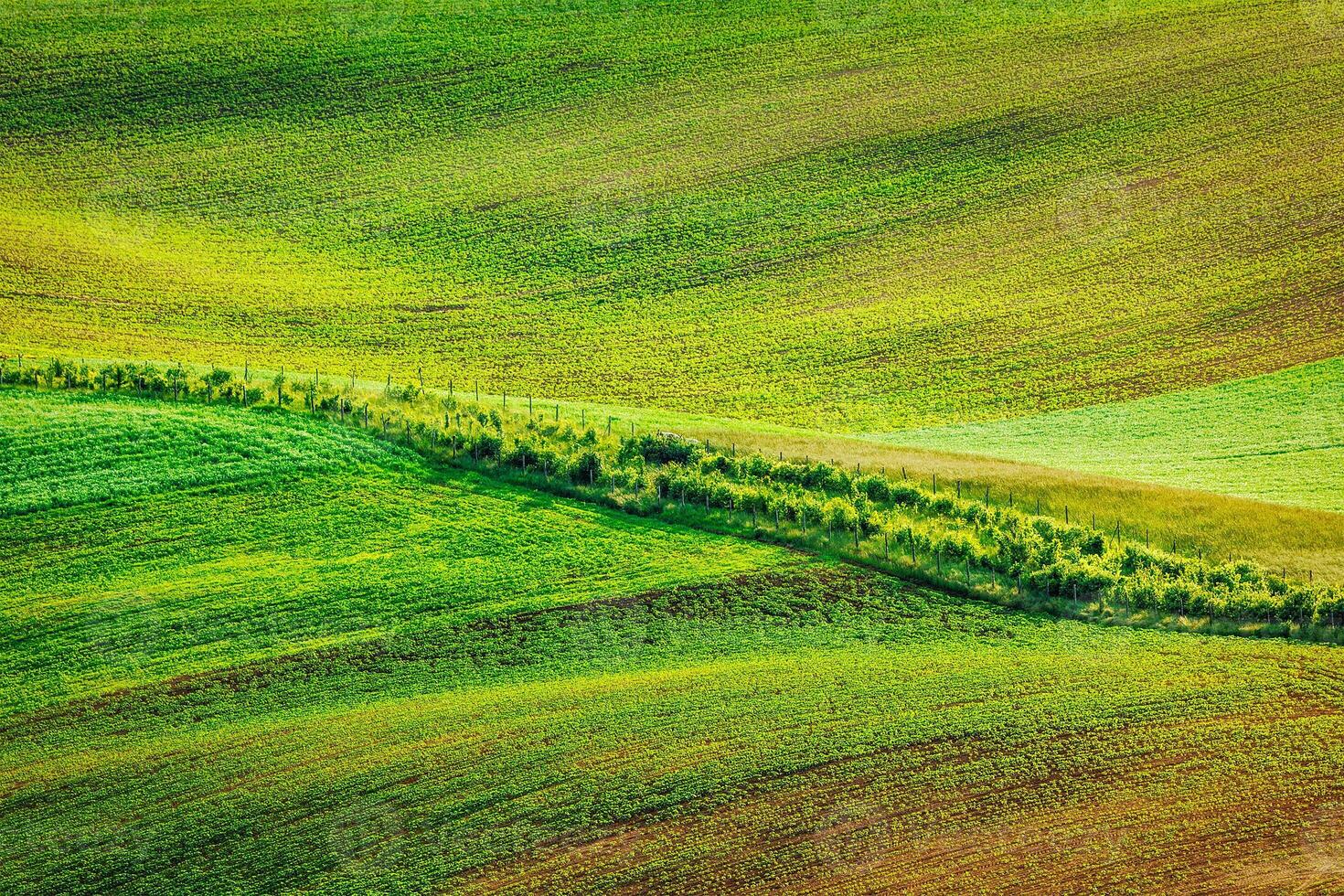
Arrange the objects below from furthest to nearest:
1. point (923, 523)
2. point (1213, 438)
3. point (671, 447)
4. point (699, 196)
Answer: point (699, 196) < point (1213, 438) < point (671, 447) < point (923, 523)

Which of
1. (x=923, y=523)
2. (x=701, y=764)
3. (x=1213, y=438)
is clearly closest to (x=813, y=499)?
(x=923, y=523)

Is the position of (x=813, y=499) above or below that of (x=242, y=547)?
above

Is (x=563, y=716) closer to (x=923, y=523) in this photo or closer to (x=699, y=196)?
(x=923, y=523)

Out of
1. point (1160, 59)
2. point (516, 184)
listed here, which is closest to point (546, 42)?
point (516, 184)

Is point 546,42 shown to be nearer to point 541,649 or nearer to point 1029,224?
point 1029,224

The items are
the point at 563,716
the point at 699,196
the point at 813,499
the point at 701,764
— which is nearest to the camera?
the point at 701,764

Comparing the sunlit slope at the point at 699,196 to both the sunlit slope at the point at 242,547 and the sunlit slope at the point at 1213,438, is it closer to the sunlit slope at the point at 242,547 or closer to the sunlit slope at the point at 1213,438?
the sunlit slope at the point at 1213,438

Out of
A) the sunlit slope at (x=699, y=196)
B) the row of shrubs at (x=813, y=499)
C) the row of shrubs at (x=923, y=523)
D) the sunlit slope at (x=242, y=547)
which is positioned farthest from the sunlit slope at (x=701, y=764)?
the sunlit slope at (x=699, y=196)
